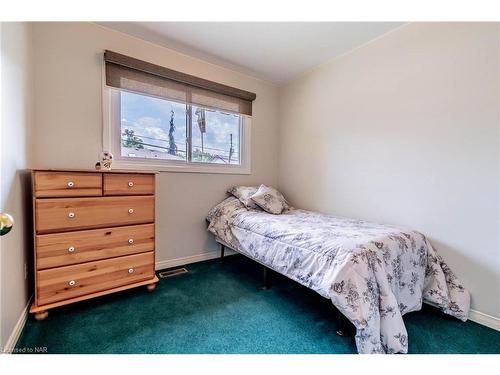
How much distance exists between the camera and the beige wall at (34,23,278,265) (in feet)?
6.09

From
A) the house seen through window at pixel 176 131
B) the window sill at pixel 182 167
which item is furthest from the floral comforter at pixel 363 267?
the house seen through window at pixel 176 131

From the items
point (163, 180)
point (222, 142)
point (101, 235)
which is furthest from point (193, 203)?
point (101, 235)

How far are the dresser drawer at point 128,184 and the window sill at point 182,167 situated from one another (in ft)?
1.51

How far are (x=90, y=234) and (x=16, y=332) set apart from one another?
2.08 feet

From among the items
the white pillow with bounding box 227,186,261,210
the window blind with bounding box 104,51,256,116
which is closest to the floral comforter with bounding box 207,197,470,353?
the white pillow with bounding box 227,186,261,210

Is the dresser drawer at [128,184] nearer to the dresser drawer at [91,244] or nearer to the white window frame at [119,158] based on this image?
the dresser drawer at [91,244]

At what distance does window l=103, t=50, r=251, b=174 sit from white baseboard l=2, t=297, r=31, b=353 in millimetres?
1274

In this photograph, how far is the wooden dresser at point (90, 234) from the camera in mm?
1505

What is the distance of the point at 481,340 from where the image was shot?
4.67ft

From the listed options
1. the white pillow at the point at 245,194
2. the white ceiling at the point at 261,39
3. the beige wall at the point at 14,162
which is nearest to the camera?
the beige wall at the point at 14,162

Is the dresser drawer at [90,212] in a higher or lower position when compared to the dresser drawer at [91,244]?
higher

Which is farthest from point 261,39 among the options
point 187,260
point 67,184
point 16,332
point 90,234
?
point 16,332
